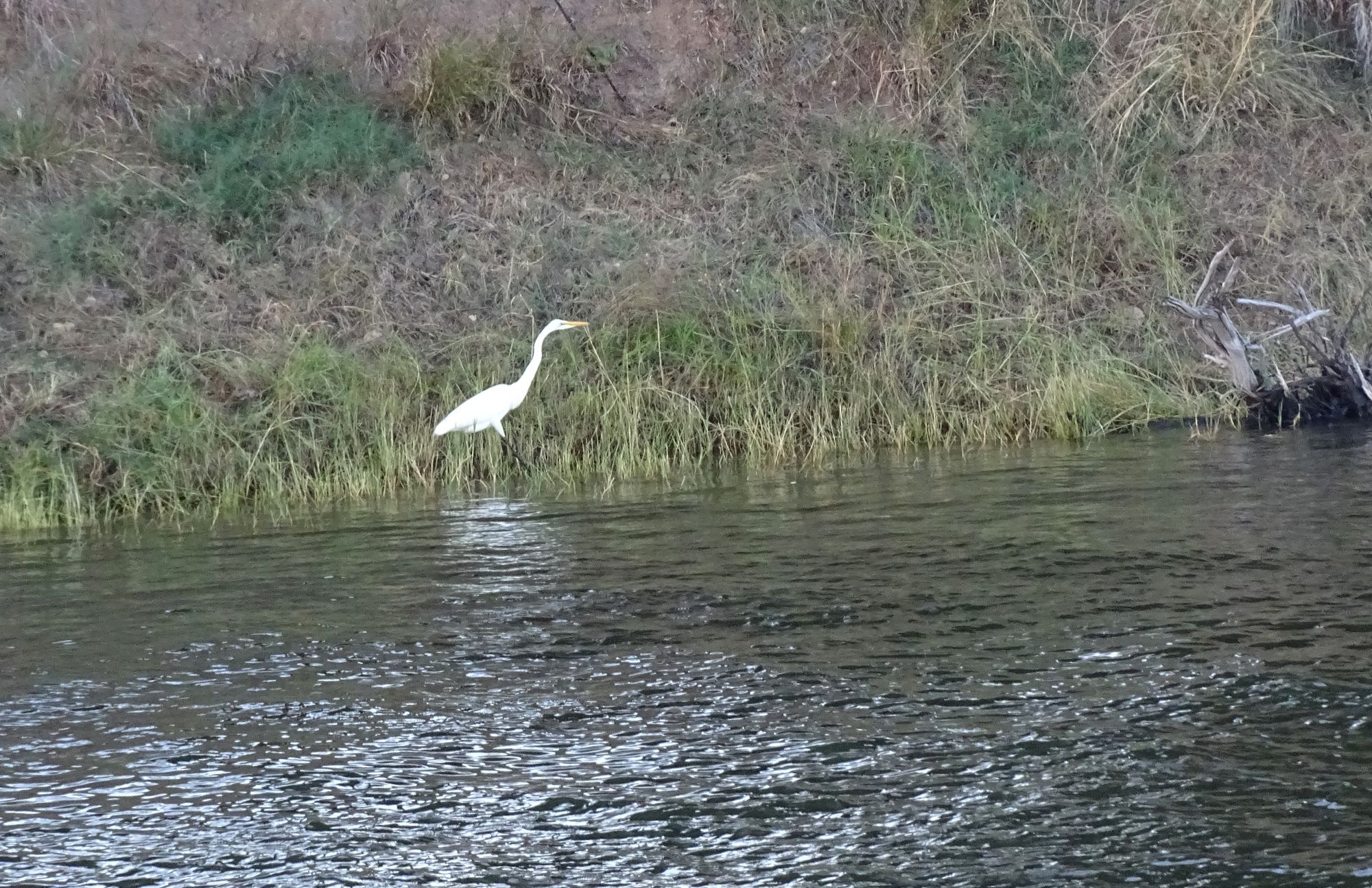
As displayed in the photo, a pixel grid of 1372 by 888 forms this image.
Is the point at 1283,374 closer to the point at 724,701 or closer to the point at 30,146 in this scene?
the point at 724,701

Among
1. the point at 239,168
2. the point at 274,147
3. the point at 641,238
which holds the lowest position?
the point at 641,238

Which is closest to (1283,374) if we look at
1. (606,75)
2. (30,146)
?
(606,75)

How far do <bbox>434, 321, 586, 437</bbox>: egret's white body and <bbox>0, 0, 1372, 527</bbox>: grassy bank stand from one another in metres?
0.35

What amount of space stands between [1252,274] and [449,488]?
822 cm

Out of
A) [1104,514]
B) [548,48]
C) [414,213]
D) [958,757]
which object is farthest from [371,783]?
[548,48]

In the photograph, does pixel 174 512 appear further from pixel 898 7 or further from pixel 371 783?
pixel 898 7

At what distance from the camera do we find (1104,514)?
9.20 m

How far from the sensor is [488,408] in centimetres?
1196

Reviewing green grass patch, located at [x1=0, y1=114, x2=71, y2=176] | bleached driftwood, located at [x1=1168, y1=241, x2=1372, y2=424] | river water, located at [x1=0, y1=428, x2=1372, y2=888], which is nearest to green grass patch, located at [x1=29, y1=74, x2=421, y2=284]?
green grass patch, located at [x1=0, y1=114, x2=71, y2=176]

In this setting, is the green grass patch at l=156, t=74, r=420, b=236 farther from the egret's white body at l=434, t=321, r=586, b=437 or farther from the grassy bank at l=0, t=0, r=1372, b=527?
the egret's white body at l=434, t=321, r=586, b=437

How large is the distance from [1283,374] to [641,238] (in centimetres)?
614

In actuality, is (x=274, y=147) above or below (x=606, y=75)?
below

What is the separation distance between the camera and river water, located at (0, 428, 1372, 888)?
4.41 m

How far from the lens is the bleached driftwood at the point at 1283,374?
41.1 ft
